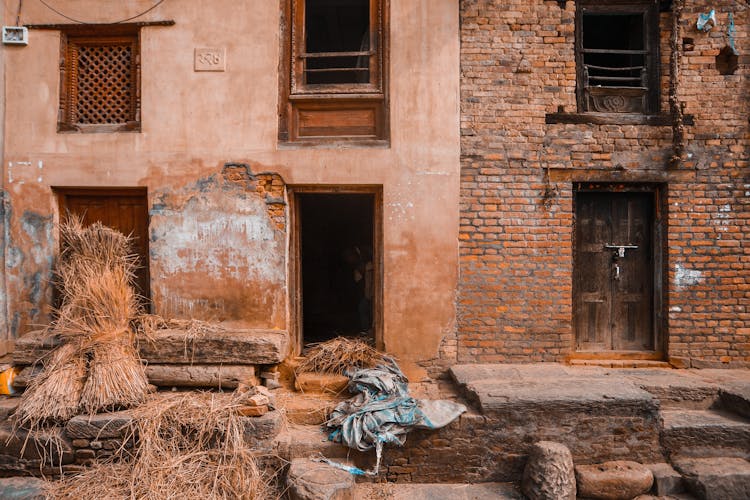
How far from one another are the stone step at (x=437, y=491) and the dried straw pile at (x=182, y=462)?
1.01m

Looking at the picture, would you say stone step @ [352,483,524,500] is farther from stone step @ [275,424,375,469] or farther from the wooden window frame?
the wooden window frame

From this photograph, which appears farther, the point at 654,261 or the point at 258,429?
the point at 654,261

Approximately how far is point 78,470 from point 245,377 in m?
1.78

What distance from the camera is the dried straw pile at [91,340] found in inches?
185

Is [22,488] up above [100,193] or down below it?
below

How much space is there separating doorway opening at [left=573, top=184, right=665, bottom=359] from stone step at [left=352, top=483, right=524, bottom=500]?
2333mm

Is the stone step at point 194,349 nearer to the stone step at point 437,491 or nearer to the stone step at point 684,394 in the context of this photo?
the stone step at point 437,491

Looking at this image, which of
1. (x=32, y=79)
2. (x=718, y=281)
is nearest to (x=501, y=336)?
(x=718, y=281)

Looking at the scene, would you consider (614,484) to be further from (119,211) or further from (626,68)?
(119,211)

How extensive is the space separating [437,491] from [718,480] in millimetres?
2625

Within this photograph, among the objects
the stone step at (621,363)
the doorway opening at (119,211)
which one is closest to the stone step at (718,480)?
the stone step at (621,363)

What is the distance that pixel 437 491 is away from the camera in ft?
15.1

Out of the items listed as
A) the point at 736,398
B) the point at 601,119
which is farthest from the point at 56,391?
the point at 736,398

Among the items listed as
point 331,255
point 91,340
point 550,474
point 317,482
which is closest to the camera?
point 317,482
